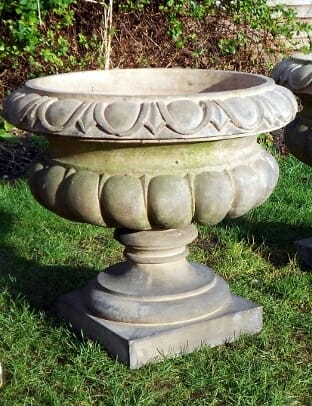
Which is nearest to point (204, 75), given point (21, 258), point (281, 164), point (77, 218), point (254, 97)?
point (254, 97)

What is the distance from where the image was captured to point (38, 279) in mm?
3895

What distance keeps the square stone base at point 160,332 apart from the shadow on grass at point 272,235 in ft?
2.85

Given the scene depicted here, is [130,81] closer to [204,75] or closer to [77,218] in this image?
[204,75]

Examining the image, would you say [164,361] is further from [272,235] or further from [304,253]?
[272,235]

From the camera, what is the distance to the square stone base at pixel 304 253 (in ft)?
13.4

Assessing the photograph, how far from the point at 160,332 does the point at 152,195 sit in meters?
0.60

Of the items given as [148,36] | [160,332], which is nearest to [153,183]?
[160,332]

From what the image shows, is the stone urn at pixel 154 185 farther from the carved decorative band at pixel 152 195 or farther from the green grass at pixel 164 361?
the green grass at pixel 164 361

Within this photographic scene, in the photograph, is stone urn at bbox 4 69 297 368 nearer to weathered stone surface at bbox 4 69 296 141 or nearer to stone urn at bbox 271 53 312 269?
weathered stone surface at bbox 4 69 296 141

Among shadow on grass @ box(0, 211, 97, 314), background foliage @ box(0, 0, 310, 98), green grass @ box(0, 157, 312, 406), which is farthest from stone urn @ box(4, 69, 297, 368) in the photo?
background foliage @ box(0, 0, 310, 98)

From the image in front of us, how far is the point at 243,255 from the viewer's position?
4199mm

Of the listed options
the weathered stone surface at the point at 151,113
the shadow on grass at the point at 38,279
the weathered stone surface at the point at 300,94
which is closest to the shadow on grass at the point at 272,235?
the weathered stone surface at the point at 300,94

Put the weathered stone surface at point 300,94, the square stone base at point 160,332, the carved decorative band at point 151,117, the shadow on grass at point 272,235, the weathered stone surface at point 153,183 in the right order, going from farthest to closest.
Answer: the shadow on grass at point 272,235, the weathered stone surface at point 300,94, the square stone base at point 160,332, the weathered stone surface at point 153,183, the carved decorative band at point 151,117

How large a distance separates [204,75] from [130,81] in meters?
0.36
